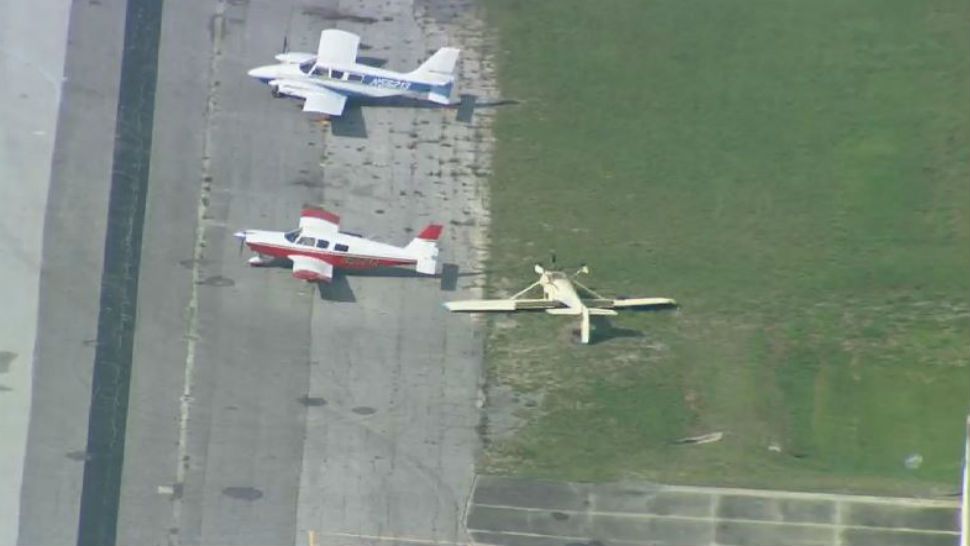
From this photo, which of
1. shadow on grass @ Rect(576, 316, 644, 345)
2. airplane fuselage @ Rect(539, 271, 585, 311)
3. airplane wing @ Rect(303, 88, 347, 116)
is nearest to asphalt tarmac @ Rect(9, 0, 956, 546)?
airplane wing @ Rect(303, 88, 347, 116)

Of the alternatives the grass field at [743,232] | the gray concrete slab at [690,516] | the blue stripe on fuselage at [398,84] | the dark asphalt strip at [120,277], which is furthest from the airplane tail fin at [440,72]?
the gray concrete slab at [690,516]

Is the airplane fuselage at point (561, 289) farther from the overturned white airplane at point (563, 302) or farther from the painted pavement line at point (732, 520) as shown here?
the painted pavement line at point (732, 520)

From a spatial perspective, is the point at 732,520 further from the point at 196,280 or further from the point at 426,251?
the point at 196,280

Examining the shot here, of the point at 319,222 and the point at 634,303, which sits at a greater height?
the point at 319,222

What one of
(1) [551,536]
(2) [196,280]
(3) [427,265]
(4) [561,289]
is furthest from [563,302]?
(2) [196,280]

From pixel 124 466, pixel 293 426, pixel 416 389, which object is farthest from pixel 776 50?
pixel 124 466

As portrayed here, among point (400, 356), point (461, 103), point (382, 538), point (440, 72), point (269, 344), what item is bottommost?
point (382, 538)
